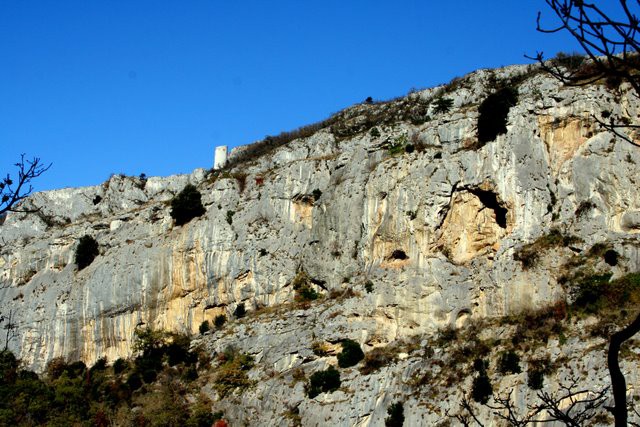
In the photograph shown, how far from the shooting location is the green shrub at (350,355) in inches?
1469

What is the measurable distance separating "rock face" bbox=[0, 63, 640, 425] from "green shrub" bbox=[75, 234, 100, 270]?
102 cm

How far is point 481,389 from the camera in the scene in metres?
29.9

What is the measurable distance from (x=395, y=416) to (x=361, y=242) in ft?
42.5

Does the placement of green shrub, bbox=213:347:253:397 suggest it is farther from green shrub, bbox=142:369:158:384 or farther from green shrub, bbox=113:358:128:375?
green shrub, bbox=113:358:128:375

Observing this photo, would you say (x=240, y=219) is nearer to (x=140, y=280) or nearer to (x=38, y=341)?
(x=140, y=280)

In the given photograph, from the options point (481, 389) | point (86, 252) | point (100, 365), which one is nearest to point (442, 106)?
point (481, 389)

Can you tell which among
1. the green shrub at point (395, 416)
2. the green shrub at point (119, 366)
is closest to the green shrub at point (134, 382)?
the green shrub at point (119, 366)

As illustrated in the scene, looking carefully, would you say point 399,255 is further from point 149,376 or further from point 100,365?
point 100,365

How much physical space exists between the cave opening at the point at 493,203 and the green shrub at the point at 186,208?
1947cm

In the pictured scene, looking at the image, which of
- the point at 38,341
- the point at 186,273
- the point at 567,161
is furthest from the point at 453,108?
the point at 38,341

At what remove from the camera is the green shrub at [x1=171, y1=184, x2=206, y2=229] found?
167 ft

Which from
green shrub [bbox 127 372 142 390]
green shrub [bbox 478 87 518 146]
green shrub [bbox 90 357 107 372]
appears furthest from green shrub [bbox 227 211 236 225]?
green shrub [bbox 478 87 518 146]

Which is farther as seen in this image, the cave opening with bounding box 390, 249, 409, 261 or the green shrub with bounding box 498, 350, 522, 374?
the cave opening with bounding box 390, 249, 409, 261

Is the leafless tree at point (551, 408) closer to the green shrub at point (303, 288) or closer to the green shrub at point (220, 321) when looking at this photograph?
the green shrub at point (303, 288)
